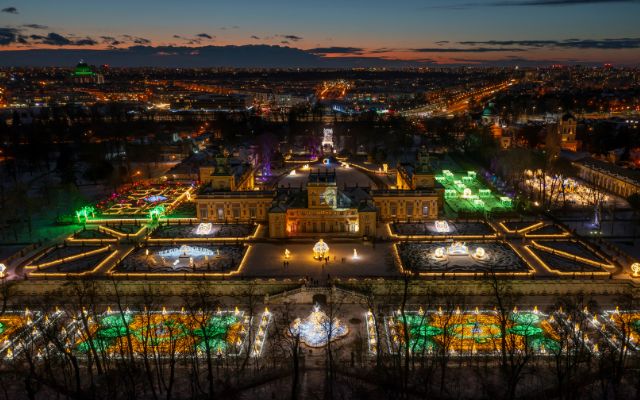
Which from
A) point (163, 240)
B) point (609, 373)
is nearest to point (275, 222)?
point (163, 240)

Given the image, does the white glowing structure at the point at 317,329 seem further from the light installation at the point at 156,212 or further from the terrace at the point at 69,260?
the light installation at the point at 156,212

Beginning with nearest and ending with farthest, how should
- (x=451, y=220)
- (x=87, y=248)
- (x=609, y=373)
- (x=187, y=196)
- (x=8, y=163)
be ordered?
(x=609, y=373), (x=87, y=248), (x=451, y=220), (x=187, y=196), (x=8, y=163)

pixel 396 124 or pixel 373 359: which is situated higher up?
pixel 396 124

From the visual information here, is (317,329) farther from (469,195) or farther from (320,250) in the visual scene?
(469,195)

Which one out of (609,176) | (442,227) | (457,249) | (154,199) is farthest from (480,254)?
(154,199)

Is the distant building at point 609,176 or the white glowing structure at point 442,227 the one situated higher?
the distant building at point 609,176

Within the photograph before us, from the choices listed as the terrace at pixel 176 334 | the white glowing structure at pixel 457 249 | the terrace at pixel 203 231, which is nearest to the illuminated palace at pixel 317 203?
the terrace at pixel 203 231

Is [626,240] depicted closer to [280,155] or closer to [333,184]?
[333,184]
